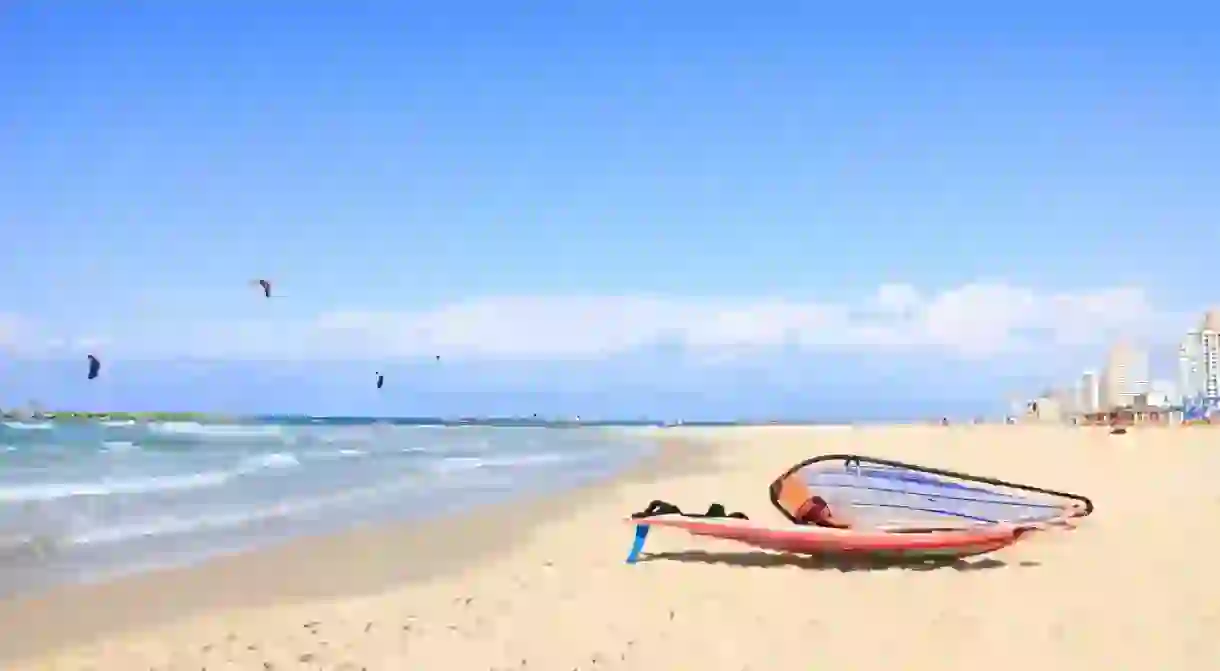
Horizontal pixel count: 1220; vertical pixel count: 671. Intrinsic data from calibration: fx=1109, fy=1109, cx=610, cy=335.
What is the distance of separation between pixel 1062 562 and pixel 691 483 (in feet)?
39.3

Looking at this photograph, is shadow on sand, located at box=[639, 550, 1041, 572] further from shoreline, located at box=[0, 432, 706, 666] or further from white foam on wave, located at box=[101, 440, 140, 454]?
white foam on wave, located at box=[101, 440, 140, 454]

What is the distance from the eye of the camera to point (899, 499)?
36.2ft

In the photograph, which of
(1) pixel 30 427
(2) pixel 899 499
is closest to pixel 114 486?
(2) pixel 899 499

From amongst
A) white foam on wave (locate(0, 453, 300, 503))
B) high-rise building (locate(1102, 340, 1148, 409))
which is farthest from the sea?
high-rise building (locate(1102, 340, 1148, 409))

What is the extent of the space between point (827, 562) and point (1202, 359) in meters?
101

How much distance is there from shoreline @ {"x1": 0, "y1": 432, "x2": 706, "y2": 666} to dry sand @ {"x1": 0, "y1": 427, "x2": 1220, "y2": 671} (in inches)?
1.2

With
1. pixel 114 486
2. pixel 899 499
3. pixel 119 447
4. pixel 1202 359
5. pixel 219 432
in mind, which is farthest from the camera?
pixel 1202 359

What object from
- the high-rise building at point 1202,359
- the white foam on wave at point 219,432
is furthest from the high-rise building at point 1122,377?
the white foam on wave at point 219,432

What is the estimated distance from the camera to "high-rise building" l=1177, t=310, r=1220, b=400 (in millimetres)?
94688

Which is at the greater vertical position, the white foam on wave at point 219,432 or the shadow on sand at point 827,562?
the white foam on wave at point 219,432

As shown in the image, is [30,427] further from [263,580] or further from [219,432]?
[263,580]

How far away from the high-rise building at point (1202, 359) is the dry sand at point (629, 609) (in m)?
93.4

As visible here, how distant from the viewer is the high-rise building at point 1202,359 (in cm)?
9469

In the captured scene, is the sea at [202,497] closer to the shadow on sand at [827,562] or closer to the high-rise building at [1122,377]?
the shadow on sand at [827,562]
